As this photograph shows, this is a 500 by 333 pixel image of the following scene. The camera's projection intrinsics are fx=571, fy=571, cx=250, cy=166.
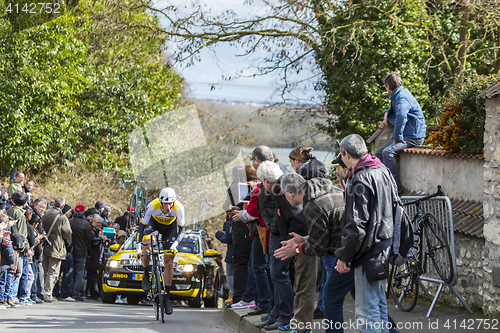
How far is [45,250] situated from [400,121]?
8.04 metres

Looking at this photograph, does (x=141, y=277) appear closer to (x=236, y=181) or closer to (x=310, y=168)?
(x=236, y=181)

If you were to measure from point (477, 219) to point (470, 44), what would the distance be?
10425 millimetres

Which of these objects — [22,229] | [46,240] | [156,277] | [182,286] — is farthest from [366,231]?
[46,240]

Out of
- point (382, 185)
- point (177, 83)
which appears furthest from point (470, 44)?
point (177, 83)

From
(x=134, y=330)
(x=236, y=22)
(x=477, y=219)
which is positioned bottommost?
(x=134, y=330)

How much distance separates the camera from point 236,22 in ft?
55.9

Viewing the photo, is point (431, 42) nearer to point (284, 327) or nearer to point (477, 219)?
point (477, 219)

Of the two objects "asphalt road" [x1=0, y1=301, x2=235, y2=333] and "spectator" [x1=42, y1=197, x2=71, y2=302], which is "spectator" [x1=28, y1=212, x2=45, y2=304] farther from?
"asphalt road" [x1=0, y1=301, x2=235, y2=333]

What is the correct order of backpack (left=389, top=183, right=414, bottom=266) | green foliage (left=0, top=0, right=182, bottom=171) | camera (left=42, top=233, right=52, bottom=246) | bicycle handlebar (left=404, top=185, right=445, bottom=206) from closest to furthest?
backpack (left=389, top=183, right=414, bottom=266) < bicycle handlebar (left=404, top=185, right=445, bottom=206) < camera (left=42, top=233, right=52, bottom=246) < green foliage (left=0, top=0, right=182, bottom=171)

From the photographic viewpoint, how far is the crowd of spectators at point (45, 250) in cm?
1047

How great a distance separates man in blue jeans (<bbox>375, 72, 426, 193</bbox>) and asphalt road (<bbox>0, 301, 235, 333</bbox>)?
3.95 metres

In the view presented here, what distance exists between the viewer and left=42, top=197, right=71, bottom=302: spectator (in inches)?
489

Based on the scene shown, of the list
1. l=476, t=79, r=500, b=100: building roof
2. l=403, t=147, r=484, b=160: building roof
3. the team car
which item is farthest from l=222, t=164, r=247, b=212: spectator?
l=476, t=79, r=500, b=100: building roof

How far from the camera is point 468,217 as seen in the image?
7.79 m
